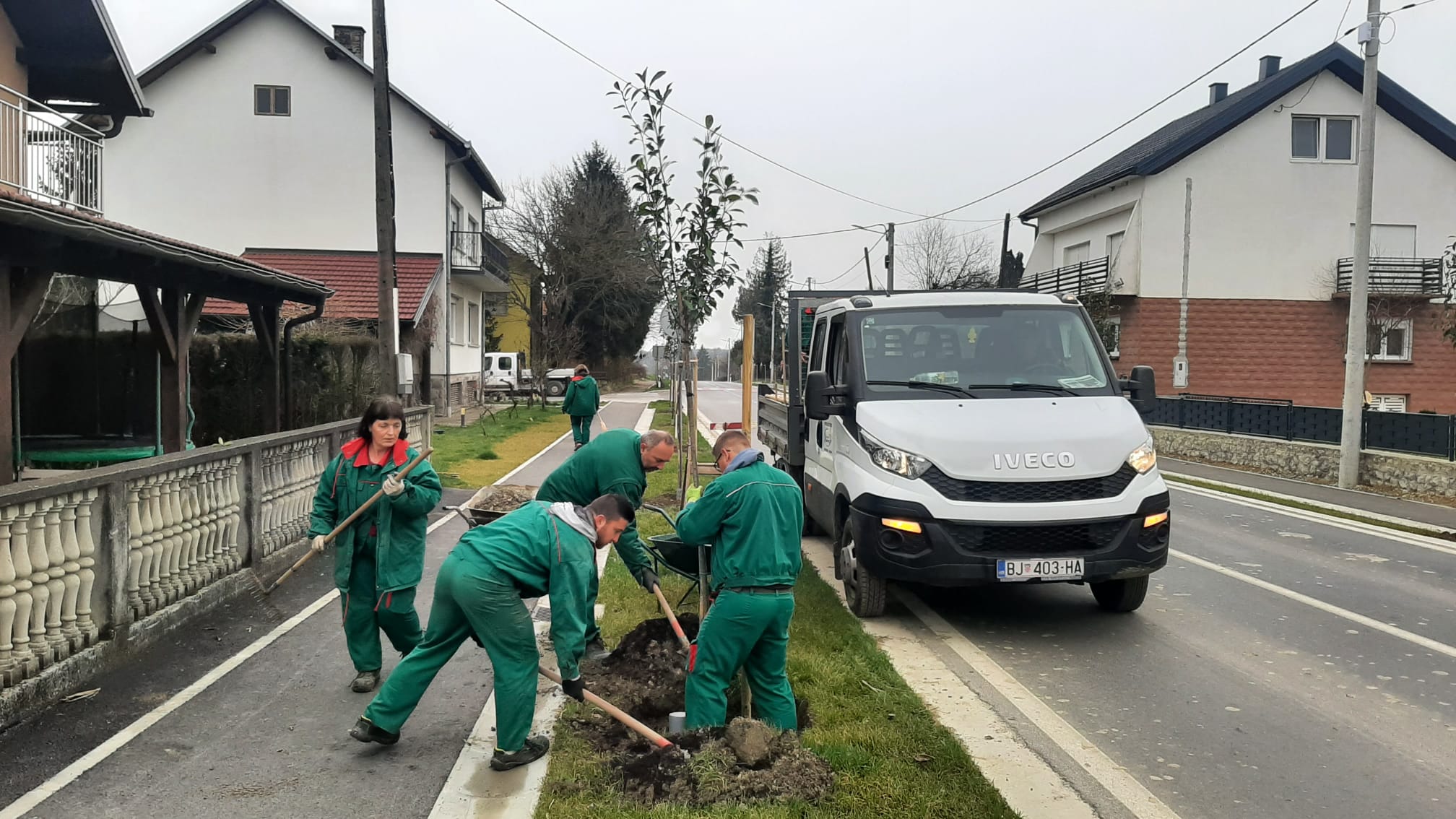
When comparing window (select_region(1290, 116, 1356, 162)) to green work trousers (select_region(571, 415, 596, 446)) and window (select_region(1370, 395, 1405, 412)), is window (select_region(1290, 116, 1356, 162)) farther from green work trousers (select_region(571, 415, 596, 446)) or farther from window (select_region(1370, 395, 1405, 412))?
green work trousers (select_region(571, 415, 596, 446))

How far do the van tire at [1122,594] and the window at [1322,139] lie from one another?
94.3ft

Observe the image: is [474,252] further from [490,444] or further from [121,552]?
[121,552]

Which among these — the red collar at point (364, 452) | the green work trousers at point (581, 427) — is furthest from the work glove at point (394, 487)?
the green work trousers at point (581, 427)

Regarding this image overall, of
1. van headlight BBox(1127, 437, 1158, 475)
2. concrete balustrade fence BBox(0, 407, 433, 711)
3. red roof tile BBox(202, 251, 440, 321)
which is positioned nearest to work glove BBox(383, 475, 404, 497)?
concrete balustrade fence BBox(0, 407, 433, 711)

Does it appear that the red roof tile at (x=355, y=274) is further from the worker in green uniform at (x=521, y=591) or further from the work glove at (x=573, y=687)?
the work glove at (x=573, y=687)

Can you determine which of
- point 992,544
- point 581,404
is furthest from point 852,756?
point 581,404

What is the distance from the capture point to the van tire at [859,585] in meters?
6.99

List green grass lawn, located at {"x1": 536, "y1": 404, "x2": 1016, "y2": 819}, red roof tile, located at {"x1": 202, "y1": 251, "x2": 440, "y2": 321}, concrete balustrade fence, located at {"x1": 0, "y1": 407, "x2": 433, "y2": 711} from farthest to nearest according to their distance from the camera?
red roof tile, located at {"x1": 202, "y1": 251, "x2": 440, "y2": 321} < concrete balustrade fence, located at {"x1": 0, "y1": 407, "x2": 433, "y2": 711} < green grass lawn, located at {"x1": 536, "y1": 404, "x2": 1016, "y2": 819}

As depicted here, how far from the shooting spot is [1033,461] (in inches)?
250

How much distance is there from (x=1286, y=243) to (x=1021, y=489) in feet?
96.7

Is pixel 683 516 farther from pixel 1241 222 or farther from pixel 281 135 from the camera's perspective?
pixel 1241 222

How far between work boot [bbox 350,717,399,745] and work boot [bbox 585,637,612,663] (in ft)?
4.87

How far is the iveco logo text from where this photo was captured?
6.33 metres

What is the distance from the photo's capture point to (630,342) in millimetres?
61969
